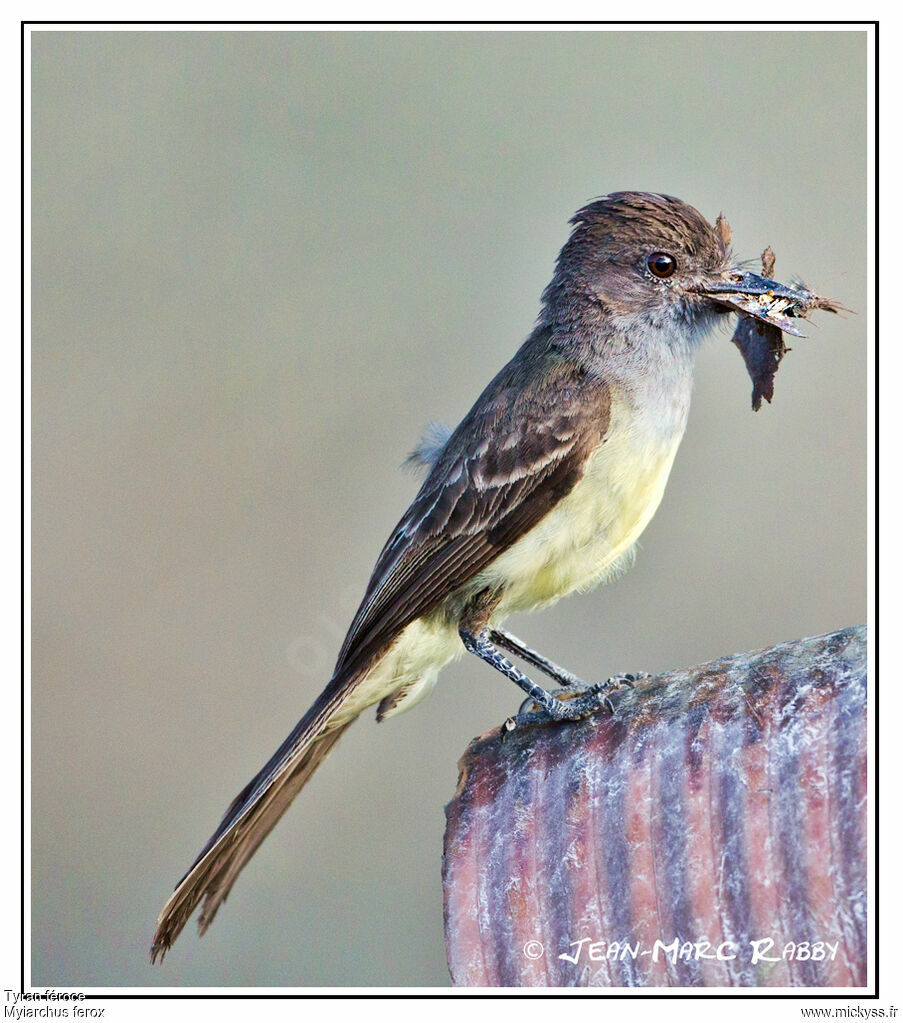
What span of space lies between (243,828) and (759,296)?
7.85ft

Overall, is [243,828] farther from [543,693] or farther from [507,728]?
[543,693]

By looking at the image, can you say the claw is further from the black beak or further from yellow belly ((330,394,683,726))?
the black beak

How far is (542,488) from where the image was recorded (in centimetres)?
347

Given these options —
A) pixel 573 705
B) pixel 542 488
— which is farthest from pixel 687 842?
pixel 542 488

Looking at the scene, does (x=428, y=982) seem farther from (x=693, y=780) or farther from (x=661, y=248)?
(x=661, y=248)

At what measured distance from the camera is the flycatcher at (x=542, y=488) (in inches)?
136

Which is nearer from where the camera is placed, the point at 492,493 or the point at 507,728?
the point at 507,728

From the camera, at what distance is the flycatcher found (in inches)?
136

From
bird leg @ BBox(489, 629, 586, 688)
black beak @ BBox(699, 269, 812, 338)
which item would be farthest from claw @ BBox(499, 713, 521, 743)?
black beak @ BBox(699, 269, 812, 338)

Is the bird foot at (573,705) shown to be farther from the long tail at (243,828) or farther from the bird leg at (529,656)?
the long tail at (243,828)
